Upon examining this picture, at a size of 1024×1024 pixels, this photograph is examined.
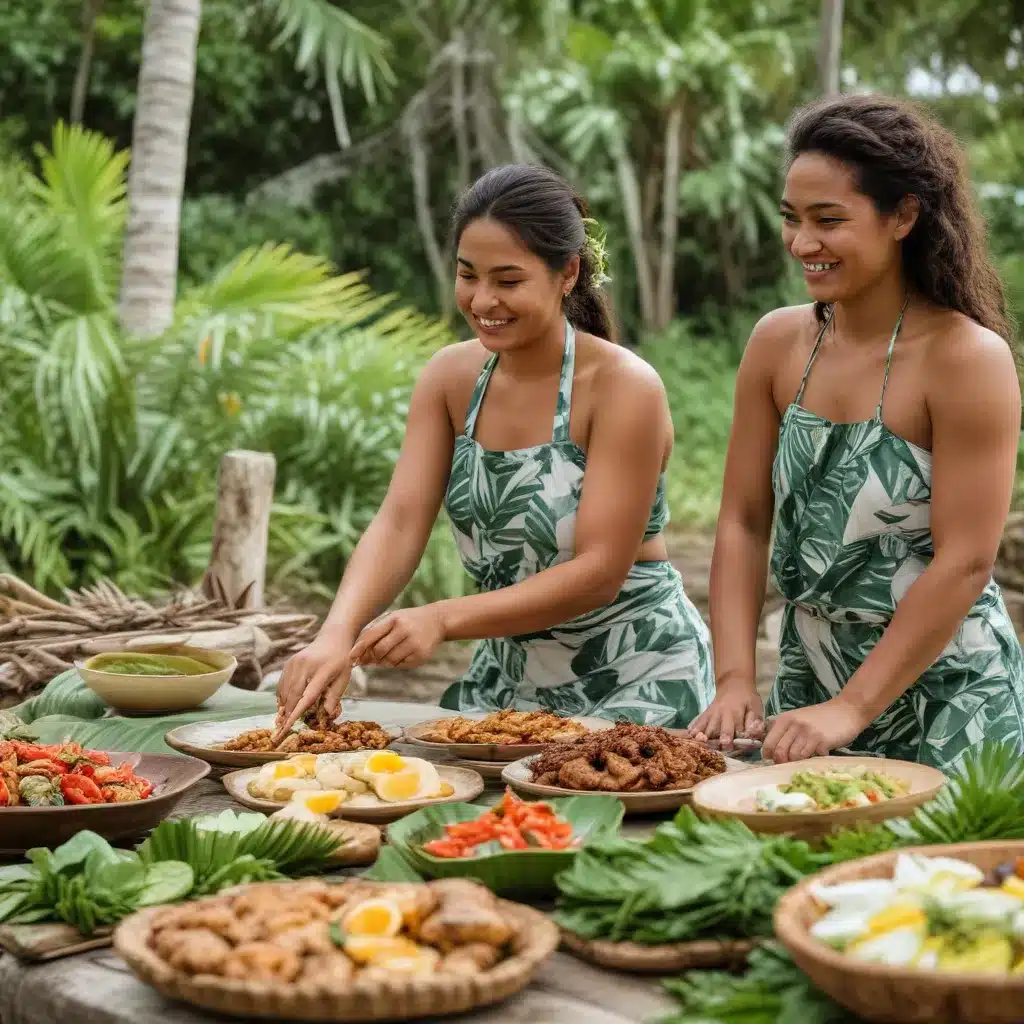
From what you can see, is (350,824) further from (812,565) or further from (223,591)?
(223,591)

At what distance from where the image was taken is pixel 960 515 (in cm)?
239

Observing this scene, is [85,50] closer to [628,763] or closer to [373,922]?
[628,763]

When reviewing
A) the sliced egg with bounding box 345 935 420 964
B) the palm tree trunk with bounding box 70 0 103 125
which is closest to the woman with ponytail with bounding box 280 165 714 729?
the sliced egg with bounding box 345 935 420 964

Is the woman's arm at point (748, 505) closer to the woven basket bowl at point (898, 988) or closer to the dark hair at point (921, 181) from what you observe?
the dark hair at point (921, 181)

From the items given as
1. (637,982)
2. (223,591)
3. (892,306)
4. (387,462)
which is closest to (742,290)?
(387,462)

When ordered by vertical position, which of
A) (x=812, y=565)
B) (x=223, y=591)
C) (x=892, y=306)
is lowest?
(x=223, y=591)

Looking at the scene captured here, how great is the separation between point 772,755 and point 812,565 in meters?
0.47

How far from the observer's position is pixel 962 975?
128 centimetres

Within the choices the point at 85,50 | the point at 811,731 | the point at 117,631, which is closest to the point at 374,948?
the point at 811,731

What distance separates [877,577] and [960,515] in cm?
21

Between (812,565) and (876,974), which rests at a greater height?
(812,565)

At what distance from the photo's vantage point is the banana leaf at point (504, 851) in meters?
1.73

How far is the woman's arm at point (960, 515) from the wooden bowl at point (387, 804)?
0.61 m

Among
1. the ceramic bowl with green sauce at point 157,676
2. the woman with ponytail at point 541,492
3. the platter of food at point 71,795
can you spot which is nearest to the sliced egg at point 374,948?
the platter of food at point 71,795
